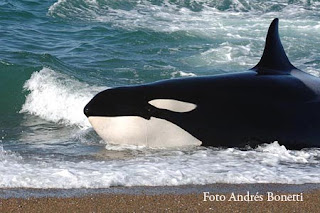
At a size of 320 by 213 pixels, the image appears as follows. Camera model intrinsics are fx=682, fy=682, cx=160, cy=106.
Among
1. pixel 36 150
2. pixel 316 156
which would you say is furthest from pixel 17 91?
pixel 316 156

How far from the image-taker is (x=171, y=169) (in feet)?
28.6

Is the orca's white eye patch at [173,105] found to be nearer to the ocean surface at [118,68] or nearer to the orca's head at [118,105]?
the orca's head at [118,105]

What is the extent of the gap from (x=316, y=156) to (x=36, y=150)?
4.11 metres

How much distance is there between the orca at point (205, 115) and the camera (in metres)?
9.89

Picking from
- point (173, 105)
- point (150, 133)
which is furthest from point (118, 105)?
point (173, 105)

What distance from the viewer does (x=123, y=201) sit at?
24.1 ft

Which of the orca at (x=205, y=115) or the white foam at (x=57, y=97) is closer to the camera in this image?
the orca at (x=205, y=115)

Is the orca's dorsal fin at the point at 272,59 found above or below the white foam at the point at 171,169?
above

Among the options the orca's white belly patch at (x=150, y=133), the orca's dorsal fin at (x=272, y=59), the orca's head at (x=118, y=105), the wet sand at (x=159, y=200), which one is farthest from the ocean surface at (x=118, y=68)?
the orca's dorsal fin at (x=272, y=59)

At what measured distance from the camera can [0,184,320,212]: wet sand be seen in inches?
281

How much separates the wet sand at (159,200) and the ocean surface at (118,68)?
0.31 meters

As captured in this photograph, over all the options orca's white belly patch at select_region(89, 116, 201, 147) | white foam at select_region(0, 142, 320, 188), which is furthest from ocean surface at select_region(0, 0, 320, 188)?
orca's white belly patch at select_region(89, 116, 201, 147)

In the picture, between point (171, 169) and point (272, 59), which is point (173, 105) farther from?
point (272, 59)

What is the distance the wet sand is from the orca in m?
2.08
